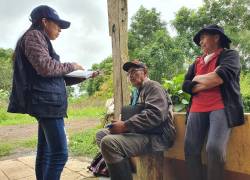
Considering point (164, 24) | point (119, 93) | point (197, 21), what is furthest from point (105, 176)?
point (164, 24)

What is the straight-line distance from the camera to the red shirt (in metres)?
2.79

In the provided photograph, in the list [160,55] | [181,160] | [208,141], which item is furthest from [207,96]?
[160,55]

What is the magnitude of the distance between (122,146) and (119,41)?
1.26 m

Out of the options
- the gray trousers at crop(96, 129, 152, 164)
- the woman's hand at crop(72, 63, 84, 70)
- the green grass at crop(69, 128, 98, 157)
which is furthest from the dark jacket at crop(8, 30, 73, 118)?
the green grass at crop(69, 128, 98, 157)

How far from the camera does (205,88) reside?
9.24 feet

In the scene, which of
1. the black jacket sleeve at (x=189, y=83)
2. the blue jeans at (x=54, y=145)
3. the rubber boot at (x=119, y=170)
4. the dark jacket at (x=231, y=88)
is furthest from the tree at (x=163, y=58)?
the blue jeans at (x=54, y=145)

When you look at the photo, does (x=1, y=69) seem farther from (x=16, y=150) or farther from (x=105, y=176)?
(x=105, y=176)

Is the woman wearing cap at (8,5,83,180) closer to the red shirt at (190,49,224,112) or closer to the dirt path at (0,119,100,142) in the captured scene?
the red shirt at (190,49,224,112)

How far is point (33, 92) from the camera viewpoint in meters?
2.63

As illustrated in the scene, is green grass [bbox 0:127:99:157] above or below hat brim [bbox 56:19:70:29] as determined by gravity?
below

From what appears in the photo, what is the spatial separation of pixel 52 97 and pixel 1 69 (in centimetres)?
2588

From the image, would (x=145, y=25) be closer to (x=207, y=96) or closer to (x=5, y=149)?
(x=5, y=149)

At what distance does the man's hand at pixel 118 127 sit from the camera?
309 centimetres

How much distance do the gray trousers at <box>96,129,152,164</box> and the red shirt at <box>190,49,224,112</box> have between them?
0.54m
